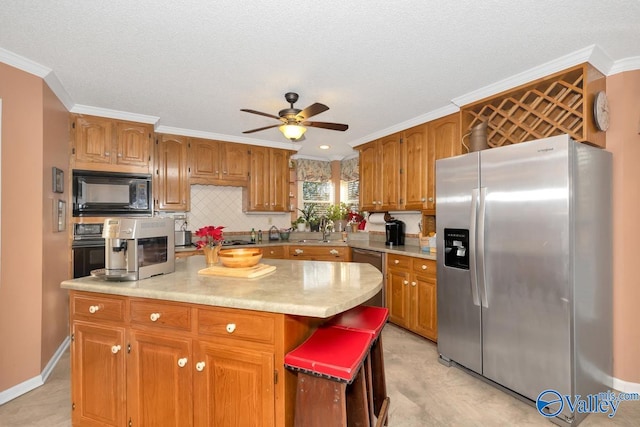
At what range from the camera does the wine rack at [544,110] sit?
2.21 metres

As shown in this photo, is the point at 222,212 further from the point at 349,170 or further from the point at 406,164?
the point at 406,164

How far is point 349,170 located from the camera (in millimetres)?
5457

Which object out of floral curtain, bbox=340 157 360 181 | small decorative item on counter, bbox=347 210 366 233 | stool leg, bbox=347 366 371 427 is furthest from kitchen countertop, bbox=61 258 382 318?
floral curtain, bbox=340 157 360 181

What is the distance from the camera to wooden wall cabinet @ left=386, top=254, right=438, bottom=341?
3.11 m

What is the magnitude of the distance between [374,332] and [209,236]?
127 centimetres

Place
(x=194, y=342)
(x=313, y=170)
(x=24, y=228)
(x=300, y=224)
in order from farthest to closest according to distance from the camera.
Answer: (x=313, y=170)
(x=300, y=224)
(x=24, y=228)
(x=194, y=342)

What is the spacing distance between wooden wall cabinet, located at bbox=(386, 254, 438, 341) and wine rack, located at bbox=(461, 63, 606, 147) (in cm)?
140

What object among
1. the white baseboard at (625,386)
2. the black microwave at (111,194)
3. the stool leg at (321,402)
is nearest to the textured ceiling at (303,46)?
the black microwave at (111,194)

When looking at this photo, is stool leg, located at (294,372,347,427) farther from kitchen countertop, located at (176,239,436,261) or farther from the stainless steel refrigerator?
kitchen countertop, located at (176,239,436,261)

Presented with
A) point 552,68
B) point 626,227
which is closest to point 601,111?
point 552,68

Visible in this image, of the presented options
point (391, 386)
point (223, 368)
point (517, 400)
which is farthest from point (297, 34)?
point (517, 400)

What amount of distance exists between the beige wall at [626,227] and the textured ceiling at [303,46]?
12.8 inches

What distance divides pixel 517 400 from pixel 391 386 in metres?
0.88

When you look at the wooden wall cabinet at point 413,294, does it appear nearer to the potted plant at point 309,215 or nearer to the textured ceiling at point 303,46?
the textured ceiling at point 303,46
